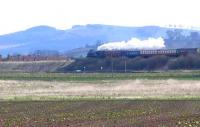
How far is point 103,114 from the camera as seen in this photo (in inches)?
1125

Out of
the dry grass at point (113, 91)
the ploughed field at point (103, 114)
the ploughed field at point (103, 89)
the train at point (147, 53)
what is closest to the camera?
the ploughed field at point (103, 114)

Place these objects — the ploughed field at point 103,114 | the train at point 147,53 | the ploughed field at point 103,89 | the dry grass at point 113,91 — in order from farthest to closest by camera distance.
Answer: the train at point 147,53
the dry grass at point 113,91
the ploughed field at point 103,89
the ploughed field at point 103,114

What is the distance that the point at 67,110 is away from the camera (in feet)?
105

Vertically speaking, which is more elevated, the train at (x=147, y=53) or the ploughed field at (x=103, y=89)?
the train at (x=147, y=53)

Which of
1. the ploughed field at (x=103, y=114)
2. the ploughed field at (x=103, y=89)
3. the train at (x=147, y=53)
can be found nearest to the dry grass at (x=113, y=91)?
the ploughed field at (x=103, y=89)

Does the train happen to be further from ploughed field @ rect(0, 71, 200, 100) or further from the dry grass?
the dry grass

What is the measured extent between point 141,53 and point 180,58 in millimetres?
14938

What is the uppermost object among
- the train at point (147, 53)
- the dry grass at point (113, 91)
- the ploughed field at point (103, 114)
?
the train at point (147, 53)

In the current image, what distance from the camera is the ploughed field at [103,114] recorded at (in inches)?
945

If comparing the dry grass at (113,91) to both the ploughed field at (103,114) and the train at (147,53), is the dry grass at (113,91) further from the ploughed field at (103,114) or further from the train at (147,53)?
the train at (147,53)

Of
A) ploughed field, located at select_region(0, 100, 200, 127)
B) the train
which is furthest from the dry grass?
the train

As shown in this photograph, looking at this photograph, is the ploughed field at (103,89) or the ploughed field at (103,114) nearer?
the ploughed field at (103,114)

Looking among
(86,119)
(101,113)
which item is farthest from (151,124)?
(101,113)

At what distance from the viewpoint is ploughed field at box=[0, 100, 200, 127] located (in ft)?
78.8
